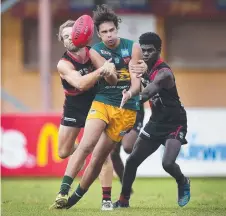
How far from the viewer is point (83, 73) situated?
1072 cm

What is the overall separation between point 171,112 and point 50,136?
7299mm

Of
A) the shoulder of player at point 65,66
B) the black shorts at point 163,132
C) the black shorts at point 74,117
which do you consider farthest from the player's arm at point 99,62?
the black shorts at point 163,132

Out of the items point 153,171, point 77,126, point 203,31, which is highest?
point 203,31

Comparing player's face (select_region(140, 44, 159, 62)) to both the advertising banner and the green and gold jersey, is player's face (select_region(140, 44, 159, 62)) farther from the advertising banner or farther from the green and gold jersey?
the advertising banner

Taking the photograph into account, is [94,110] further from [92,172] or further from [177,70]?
[177,70]

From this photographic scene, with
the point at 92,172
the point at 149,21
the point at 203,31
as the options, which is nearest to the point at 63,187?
the point at 92,172

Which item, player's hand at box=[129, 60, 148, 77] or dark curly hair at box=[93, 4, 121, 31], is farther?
dark curly hair at box=[93, 4, 121, 31]

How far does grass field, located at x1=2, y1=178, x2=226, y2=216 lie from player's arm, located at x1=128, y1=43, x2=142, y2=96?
4.56 ft

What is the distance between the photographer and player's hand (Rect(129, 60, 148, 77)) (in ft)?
34.3

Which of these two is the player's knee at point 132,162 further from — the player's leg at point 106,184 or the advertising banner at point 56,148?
the advertising banner at point 56,148

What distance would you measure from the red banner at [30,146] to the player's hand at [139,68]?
24.8 feet

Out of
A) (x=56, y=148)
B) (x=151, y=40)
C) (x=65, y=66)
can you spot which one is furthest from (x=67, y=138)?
(x=56, y=148)

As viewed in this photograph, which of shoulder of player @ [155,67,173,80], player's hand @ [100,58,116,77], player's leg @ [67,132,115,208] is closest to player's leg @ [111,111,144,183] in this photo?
shoulder of player @ [155,67,173,80]

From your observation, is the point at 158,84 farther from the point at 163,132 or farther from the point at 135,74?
the point at 163,132
